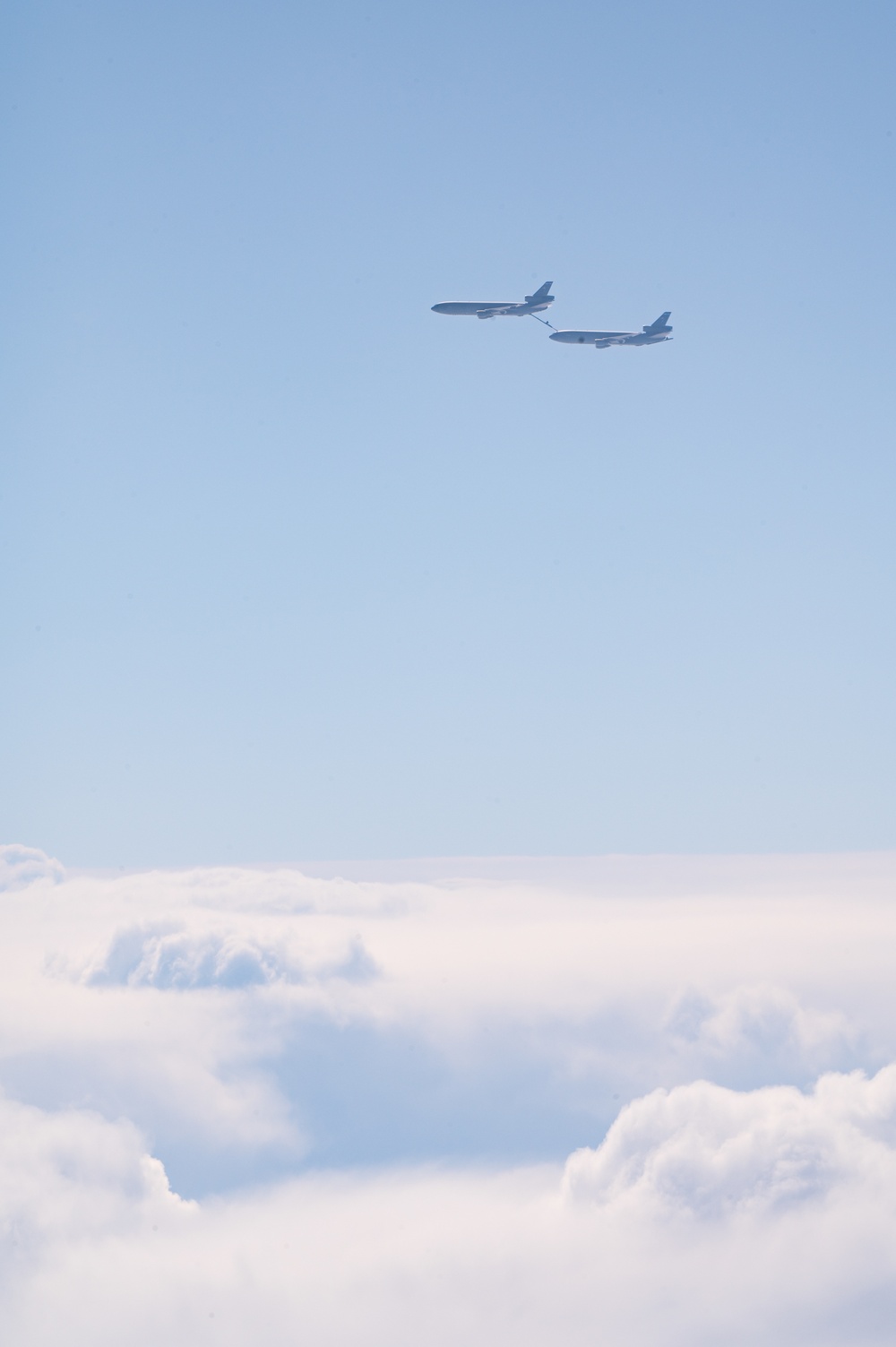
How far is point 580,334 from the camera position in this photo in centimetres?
17712

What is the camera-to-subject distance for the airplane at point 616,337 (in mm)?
177375

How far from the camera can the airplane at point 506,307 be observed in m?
172

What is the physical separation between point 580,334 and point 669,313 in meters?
17.3

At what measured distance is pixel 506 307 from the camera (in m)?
174

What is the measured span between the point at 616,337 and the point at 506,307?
67.1 ft

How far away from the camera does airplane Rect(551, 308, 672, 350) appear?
177m

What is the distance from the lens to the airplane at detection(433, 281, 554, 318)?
17212 centimetres

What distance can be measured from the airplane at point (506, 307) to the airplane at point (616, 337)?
667cm

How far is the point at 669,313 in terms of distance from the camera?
7092 inches

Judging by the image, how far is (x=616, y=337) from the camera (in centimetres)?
17788

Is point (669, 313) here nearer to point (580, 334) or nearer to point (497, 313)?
point (580, 334)

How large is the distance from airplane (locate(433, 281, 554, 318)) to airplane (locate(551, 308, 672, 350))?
263 inches

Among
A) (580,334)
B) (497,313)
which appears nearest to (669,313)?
(580,334)

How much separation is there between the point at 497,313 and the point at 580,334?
50.3 feet
